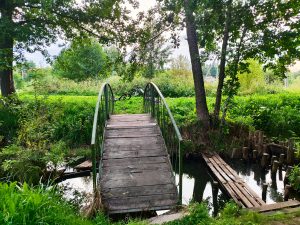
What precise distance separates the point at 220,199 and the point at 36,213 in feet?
16.3

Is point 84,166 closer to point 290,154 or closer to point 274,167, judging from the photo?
point 274,167

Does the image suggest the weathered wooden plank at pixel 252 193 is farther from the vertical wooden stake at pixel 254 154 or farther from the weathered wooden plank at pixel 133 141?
the vertical wooden stake at pixel 254 154

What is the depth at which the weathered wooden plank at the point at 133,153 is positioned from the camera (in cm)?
682

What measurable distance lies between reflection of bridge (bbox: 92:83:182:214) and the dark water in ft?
4.19

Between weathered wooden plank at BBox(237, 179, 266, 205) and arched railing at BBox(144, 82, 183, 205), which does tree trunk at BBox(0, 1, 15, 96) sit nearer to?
arched railing at BBox(144, 82, 183, 205)

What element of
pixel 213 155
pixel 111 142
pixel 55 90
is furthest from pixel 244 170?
pixel 55 90

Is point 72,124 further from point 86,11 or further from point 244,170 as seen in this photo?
point 244,170

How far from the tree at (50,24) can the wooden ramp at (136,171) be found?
18.4 ft

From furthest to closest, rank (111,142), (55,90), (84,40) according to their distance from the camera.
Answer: (55,90), (84,40), (111,142)

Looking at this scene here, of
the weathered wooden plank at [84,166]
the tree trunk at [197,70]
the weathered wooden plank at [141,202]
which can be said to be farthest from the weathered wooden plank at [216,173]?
the weathered wooden plank at [84,166]

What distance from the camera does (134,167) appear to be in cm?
654

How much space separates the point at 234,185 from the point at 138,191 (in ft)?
8.14

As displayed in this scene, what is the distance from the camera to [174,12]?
9773 millimetres

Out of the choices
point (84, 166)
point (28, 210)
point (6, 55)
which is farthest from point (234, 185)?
point (6, 55)
